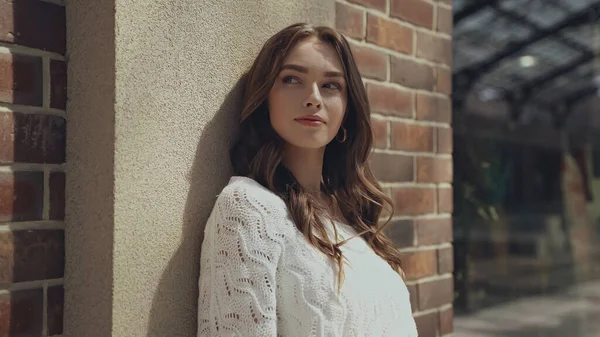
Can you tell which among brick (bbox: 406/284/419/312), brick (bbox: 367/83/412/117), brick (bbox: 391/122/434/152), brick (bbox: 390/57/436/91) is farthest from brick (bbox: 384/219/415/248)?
brick (bbox: 390/57/436/91)

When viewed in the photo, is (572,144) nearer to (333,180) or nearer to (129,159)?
(333,180)

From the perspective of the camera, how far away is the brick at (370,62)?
1733 millimetres

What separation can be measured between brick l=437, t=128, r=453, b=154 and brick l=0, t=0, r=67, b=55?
132 cm

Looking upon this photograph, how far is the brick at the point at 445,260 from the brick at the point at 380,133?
0.49 meters

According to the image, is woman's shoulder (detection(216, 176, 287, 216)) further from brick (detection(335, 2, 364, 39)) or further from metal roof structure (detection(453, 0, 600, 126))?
metal roof structure (detection(453, 0, 600, 126))

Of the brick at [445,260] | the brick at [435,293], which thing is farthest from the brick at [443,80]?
the brick at [435,293]

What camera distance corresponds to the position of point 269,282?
1166 millimetres

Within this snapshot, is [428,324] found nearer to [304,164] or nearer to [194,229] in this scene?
[304,164]

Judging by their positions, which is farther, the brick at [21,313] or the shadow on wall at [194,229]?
the shadow on wall at [194,229]

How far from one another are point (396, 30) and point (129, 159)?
1.06 m

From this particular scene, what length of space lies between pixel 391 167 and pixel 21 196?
109 centimetres

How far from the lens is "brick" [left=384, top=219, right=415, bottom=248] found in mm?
1830

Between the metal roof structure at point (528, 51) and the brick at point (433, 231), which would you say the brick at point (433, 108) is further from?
the metal roof structure at point (528, 51)

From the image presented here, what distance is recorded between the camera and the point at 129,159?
3.76 ft
